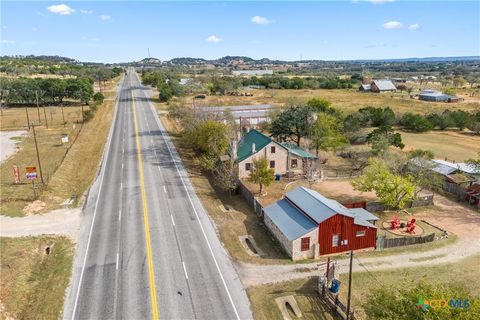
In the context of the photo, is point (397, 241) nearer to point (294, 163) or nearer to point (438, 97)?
point (294, 163)

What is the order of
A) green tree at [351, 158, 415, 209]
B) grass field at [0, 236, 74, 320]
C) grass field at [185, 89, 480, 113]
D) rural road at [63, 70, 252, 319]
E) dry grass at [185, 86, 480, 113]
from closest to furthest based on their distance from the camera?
1. grass field at [0, 236, 74, 320]
2. rural road at [63, 70, 252, 319]
3. green tree at [351, 158, 415, 209]
4. grass field at [185, 89, 480, 113]
5. dry grass at [185, 86, 480, 113]

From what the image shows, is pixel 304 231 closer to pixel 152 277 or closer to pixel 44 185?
pixel 152 277

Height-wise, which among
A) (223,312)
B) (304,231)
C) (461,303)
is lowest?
(223,312)

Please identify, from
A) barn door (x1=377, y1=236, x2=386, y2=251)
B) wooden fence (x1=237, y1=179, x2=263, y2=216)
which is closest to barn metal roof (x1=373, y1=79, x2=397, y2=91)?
wooden fence (x1=237, y1=179, x2=263, y2=216)

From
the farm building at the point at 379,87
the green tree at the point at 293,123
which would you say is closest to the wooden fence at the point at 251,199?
the green tree at the point at 293,123

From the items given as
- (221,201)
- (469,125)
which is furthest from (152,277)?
(469,125)

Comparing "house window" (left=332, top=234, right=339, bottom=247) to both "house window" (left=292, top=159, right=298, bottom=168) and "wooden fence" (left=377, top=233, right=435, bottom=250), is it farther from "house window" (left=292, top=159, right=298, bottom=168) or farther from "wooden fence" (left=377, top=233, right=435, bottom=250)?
"house window" (left=292, top=159, right=298, bottom=168)
